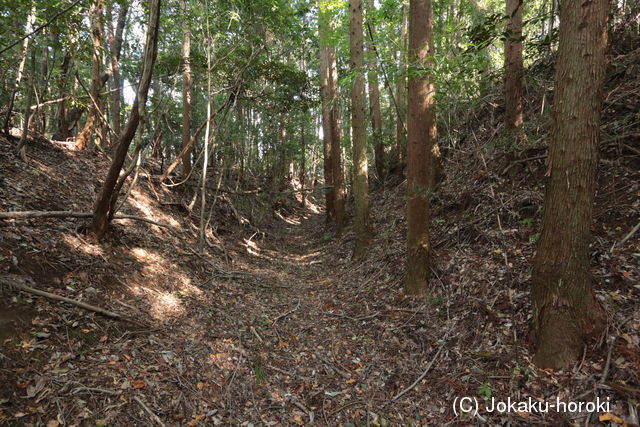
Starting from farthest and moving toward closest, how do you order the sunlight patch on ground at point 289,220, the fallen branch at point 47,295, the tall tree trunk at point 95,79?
the sunlight patch on ground at point 289,220
the tall tree trunk at point 95,79
the fallen branch at point 47,295

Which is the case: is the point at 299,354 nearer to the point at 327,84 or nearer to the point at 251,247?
the point at 251,247

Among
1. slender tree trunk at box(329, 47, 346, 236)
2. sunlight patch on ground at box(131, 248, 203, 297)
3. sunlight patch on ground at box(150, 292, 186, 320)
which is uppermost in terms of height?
slender tree trunk at box(329, 47, 346, 236)

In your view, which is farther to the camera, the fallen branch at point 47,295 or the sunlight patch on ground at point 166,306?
the sunlight patch on ground at point 166,306

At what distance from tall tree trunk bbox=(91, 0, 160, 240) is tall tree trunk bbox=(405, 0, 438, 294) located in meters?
3.93

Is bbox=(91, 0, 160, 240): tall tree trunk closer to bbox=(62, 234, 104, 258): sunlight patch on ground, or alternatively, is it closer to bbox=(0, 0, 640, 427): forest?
bbox=(0, 0, 640, 427): forest

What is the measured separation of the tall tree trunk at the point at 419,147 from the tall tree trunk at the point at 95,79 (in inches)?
266

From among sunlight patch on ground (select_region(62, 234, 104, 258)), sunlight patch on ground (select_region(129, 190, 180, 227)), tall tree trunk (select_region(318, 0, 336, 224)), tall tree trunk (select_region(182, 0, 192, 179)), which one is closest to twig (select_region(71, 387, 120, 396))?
sunlight patch on ground (select_region(62, 234, 104, 258))

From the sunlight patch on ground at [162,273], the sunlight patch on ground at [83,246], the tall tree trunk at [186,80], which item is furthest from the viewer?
the tall tree trunk at [186,80]

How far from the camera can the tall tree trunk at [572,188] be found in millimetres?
3174

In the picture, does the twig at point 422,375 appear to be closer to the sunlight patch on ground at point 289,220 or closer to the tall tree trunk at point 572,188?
the tall tree trunk at point 572,188

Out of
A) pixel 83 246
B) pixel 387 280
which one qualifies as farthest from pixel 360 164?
pixel 83 246

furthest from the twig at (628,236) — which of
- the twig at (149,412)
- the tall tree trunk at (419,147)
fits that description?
the twig at (149,412)

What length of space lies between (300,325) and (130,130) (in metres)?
4.21

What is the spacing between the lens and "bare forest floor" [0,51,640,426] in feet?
10.2
